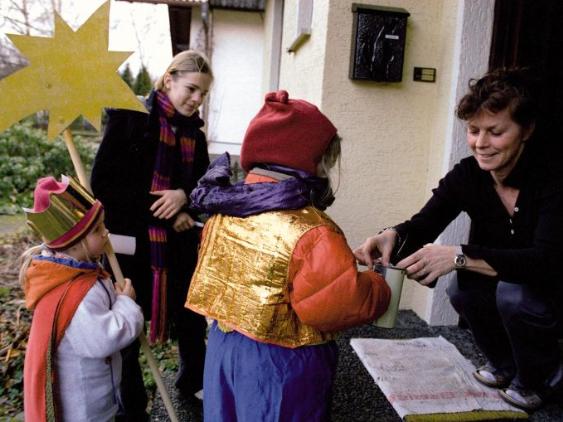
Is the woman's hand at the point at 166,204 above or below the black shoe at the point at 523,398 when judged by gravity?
above

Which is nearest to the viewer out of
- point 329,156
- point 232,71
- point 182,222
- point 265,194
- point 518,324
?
point 265,194

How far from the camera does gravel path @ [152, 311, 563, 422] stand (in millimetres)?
2270

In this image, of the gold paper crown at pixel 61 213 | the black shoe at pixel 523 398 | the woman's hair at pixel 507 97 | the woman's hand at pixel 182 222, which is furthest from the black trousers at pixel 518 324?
the gold paper crown at pixel 61 213

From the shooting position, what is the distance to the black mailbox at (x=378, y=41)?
120 inches

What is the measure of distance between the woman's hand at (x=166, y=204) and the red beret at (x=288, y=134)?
2.23 ft

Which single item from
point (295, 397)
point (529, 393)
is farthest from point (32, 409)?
Result: point (529, 393)

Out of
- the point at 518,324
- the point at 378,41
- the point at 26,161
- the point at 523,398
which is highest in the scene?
the point at 378,41

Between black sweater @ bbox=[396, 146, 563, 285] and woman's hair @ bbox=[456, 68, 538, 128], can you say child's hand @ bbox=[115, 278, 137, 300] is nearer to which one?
black sweater @ bbox=[396, 146, 563, 285]

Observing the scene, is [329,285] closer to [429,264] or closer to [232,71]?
[429,264]

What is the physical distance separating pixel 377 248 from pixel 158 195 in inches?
38.6

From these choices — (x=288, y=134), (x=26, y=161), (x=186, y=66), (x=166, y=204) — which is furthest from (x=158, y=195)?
(x=26, y=161)

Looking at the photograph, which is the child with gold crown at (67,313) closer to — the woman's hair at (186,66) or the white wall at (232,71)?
the woman's hair at (186,66)

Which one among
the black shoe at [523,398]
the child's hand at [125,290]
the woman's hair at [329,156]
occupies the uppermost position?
the woman's hair at [329,156]

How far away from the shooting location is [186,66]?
222 cm
